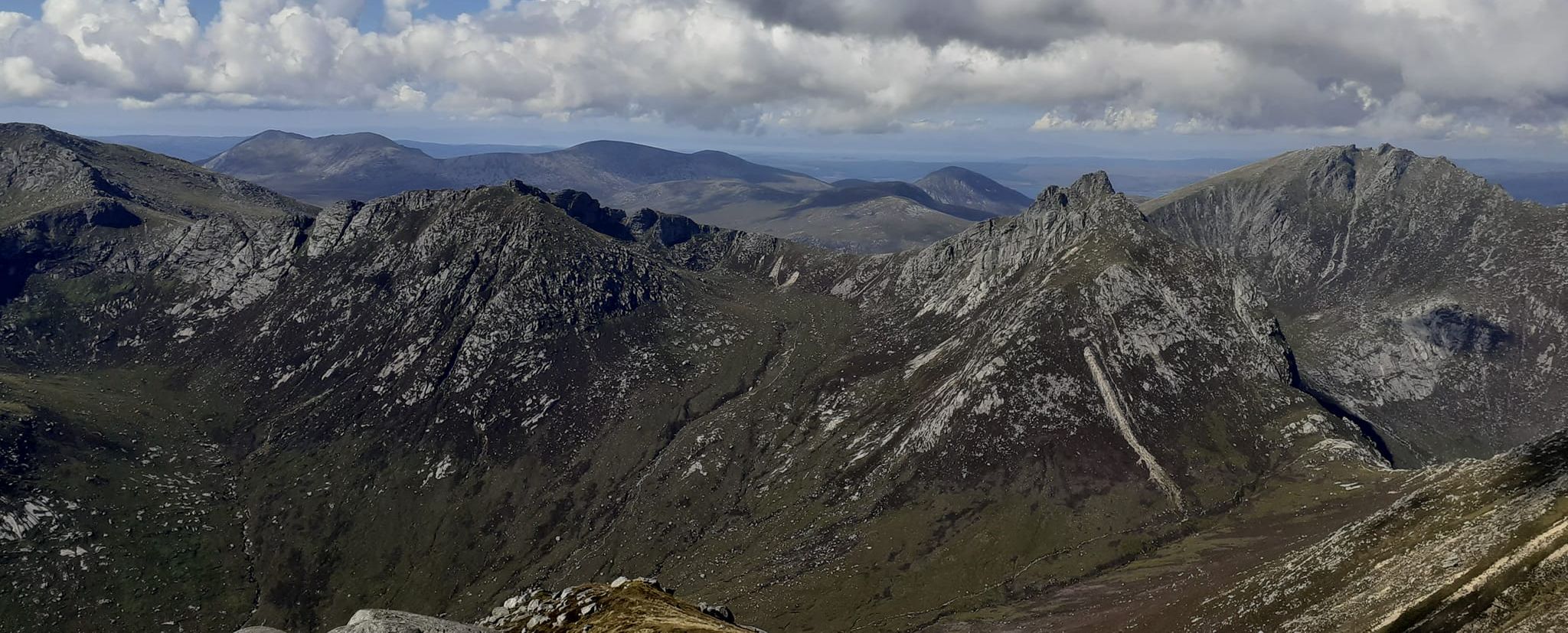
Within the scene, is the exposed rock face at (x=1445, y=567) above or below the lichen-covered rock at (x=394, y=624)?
below

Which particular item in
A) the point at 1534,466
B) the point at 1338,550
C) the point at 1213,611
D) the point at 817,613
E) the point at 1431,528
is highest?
the point at 1534,466

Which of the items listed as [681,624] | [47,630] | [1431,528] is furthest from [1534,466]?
[47,630]

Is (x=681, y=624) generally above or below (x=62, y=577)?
above

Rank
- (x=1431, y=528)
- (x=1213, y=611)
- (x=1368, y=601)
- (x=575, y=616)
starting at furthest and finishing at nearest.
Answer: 1. (x=1213, y=611)
2. (x=1431, y=528)
3. (x=1368, y=601)
4. (x=575, y=616)

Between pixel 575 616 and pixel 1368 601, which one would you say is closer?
pixel 575 616

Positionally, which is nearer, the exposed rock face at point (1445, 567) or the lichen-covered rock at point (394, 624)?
the lichen-covered rock at point (394, 624)

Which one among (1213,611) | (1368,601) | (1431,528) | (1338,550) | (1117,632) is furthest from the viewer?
(1117,632)

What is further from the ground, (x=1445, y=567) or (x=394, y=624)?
(x=394, y=624)

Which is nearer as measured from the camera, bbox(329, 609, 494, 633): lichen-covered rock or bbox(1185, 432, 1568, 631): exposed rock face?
bbox(329, 609, 494, 633): lichen-covered rock

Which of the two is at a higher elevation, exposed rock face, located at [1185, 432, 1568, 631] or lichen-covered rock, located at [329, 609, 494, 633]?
lichen-covered rock, located at [329, 609, 494, 633]

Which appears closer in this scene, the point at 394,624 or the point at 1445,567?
the point at 394,624

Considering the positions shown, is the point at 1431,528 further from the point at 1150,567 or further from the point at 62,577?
the point at 62,577
